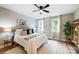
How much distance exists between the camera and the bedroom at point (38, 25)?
1456 mm

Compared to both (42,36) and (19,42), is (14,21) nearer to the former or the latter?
(19,42)

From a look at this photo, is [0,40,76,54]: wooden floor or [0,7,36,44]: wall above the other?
[0,7,36,44]: wall

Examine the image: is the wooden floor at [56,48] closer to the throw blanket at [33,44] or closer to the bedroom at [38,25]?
the bedroom at [38,25]

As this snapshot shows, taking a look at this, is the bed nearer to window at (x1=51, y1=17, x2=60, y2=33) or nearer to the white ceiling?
window at (x1=51, y1=17, x2=60, y2=33)

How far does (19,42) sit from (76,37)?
116 centimetres

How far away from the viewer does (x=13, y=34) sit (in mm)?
1547

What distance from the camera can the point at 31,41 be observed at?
4.86 feet

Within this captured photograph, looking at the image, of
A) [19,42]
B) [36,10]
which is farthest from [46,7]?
[19,42]

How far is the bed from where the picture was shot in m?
1.47

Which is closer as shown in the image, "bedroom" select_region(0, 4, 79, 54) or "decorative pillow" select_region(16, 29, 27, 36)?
"bedroom" select_region(0, 4, 79, 54)

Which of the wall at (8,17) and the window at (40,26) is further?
the window at (40,26)

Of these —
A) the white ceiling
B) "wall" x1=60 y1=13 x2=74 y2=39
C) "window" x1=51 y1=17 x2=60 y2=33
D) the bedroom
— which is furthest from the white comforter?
the white ceiling

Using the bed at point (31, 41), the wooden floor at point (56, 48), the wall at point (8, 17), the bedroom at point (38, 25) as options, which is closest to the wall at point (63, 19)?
the bedroom at point (38, 25)
